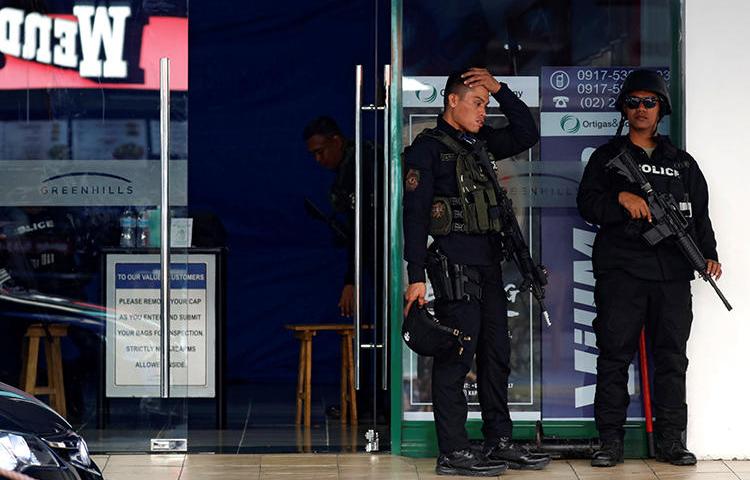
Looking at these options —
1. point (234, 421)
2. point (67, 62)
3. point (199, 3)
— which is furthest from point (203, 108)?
point (67, 62)

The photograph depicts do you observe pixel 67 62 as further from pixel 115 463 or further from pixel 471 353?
pixel 471 353

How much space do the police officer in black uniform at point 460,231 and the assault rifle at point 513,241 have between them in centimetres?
3

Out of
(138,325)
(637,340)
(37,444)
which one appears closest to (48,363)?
(138,325)

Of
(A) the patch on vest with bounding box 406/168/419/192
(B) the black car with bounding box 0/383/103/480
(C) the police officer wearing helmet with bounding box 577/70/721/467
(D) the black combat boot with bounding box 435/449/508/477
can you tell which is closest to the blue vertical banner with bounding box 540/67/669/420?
(C) the police officer wearing helmet with bounding box 577/70/721/467

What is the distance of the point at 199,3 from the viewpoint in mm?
11070

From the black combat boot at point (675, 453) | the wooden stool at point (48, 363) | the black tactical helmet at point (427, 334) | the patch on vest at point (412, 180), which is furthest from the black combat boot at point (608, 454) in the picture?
the wooden stool at point (48, 363)

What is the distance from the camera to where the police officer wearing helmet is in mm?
7145

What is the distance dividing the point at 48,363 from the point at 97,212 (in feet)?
2.50

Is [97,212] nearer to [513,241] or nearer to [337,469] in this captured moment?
[337,469]

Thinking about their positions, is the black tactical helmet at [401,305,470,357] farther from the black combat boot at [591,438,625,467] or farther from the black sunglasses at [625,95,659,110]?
the black sunglasses at [625,95,659,110]

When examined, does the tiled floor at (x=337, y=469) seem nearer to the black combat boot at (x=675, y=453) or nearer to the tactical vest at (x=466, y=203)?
the black combat boot at (x=675, y=453)

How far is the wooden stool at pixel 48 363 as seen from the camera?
7.51 meters

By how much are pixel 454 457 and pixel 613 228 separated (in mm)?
1290

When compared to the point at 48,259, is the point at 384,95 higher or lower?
higher
